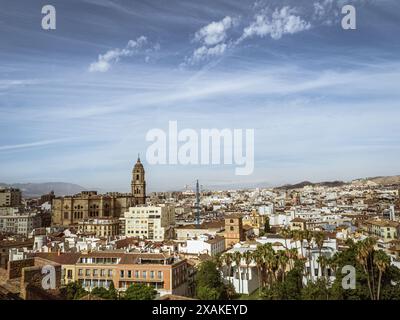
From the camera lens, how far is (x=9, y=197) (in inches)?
2378

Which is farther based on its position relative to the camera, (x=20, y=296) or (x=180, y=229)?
(x=180, y=229)

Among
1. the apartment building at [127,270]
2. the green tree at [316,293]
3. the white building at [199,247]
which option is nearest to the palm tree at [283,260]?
the green tree at [316,293]

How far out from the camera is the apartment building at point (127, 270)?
53.4 feet

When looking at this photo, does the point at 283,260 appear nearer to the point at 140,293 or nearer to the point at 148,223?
the point at 140,293

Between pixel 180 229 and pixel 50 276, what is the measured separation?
25064 mm

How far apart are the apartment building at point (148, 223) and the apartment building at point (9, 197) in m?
28.0

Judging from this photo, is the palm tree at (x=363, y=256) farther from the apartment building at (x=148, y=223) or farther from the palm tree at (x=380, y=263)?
the apartment building at (x=148, y=223)

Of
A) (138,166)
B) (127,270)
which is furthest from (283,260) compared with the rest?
(138,166)

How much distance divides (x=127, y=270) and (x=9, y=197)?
163ft

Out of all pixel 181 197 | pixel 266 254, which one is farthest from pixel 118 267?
pixel 181 197

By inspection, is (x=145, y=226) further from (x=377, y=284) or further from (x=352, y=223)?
(x=377, y=284)

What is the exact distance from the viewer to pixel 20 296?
8.47 metres

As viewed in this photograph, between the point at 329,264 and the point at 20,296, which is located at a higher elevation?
the point at 20,296
